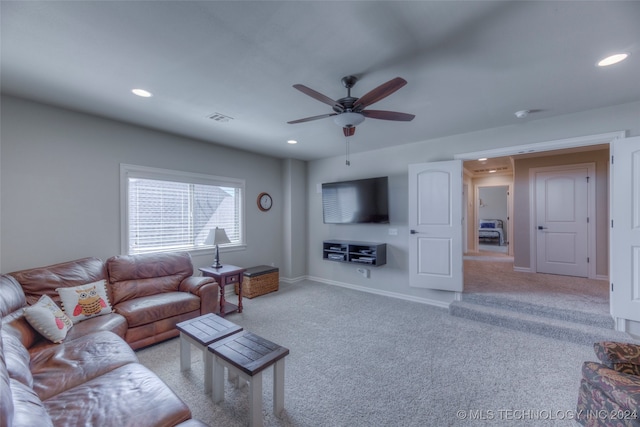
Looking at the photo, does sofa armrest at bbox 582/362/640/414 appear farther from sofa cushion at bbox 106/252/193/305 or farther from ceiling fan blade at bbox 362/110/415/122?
sofa cushion at bbox 106/252/193/305

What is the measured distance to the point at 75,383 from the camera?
1.59m

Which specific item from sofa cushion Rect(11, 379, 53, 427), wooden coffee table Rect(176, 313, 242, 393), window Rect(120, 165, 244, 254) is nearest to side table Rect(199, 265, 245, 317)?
window Rect(120, 165, 244, 254)

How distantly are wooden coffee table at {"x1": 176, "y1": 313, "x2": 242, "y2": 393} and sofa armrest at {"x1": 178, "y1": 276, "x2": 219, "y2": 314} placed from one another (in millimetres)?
763

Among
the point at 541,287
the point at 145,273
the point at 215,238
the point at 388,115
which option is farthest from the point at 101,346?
the point at 541,287

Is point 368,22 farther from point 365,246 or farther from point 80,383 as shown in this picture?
point 365,246

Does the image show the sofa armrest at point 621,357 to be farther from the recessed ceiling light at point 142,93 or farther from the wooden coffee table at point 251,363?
the recessed ceiling light at point 142,93

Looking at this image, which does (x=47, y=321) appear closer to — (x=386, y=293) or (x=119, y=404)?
(x=119, y=404)

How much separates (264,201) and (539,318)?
14.9 ft

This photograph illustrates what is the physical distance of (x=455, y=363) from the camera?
2471 mm

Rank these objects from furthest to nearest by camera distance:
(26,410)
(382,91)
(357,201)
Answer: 1. (357,201)
2. (382,91)
3. (26,410)

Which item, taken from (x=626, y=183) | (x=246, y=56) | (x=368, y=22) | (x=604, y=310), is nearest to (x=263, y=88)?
(x=246, y=56)

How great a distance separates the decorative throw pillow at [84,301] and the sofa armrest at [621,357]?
13.3 ft

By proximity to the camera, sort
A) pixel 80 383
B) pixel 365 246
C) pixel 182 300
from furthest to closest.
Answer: pixel 365 246, pixel 182 300, pixel 80 383

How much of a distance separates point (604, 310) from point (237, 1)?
476 centimetres
